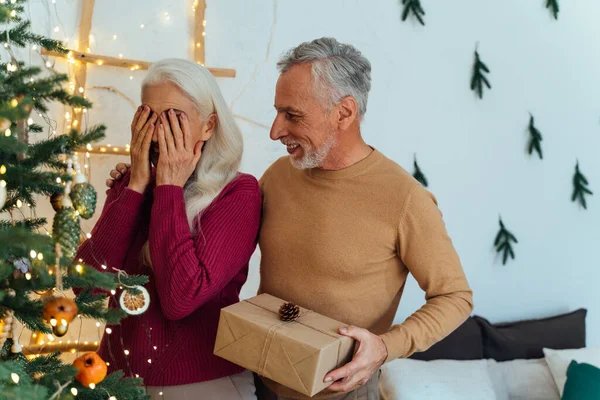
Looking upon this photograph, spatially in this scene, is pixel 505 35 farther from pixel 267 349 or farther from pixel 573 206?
pixel 267 349

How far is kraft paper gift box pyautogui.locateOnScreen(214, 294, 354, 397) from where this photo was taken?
115cm

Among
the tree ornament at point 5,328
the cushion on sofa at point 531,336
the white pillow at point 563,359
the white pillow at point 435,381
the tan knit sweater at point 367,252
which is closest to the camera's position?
the tree ornament at point 5,328

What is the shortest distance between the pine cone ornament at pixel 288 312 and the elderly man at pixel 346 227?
0.18 m

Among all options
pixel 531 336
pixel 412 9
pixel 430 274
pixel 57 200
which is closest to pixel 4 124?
pixel 57 200

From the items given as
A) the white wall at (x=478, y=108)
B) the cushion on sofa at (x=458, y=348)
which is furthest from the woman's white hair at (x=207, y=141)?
the cushion on sofa at (x=458, y=348)

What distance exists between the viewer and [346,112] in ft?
4.83

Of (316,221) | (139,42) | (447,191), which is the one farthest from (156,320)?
(447,191)

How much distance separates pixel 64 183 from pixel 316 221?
0.66 metres

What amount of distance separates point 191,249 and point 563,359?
1.82 metres

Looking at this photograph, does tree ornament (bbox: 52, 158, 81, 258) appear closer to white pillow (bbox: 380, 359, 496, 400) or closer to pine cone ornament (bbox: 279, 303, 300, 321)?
pine cone ornament (bbox: 279, 303, 300, 321)

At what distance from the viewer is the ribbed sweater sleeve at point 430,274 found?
135 cm

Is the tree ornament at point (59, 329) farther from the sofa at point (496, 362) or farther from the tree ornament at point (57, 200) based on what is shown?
Result: the sofa at point (496, 362)


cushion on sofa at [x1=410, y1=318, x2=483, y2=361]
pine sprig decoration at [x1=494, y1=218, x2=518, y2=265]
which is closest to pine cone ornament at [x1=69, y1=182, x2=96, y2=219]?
cushion on sofa at [x1=410, y1=318, x2=483, y2=361]

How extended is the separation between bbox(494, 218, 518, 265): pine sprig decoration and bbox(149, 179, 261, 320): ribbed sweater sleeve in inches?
62.5
